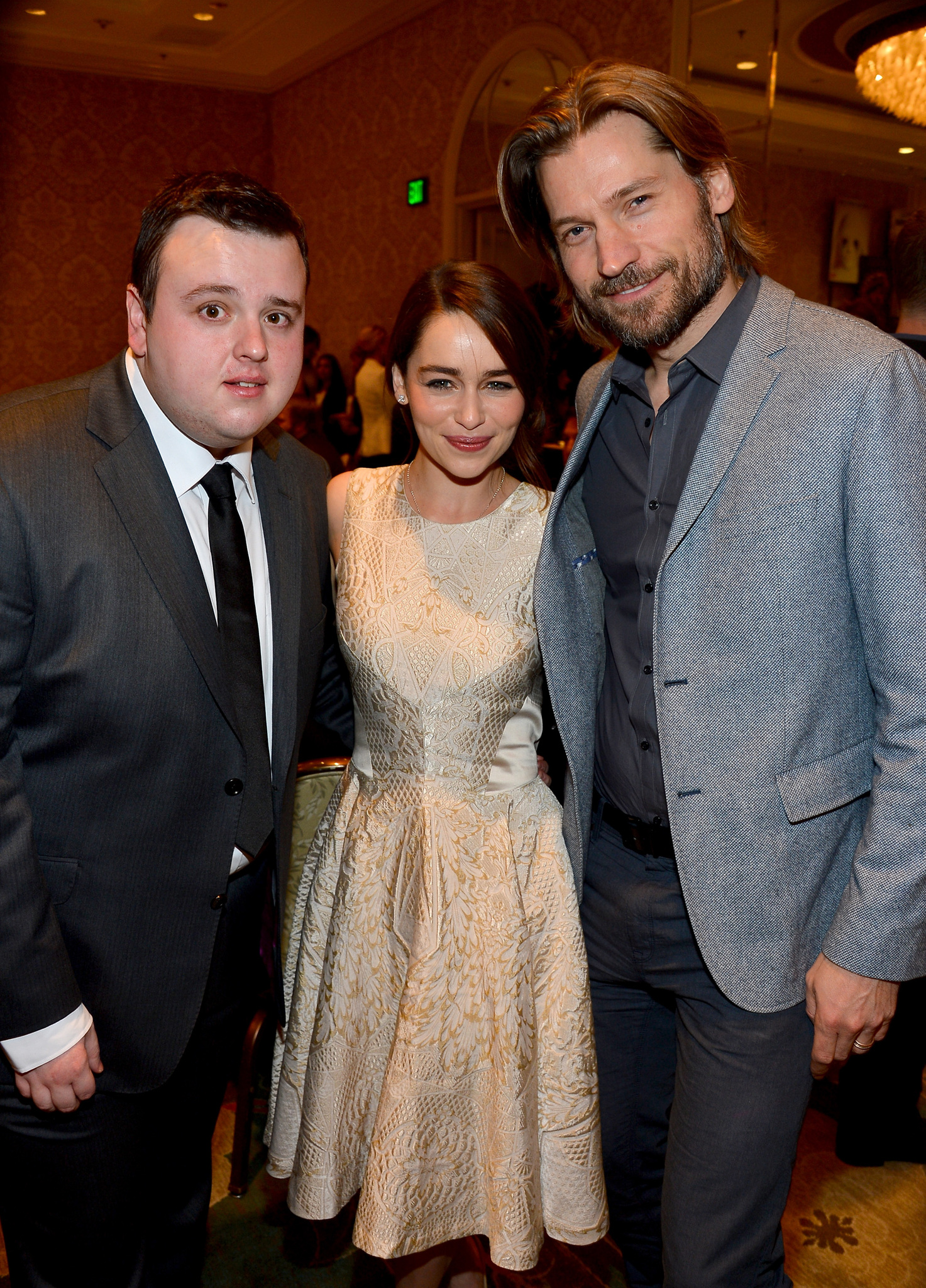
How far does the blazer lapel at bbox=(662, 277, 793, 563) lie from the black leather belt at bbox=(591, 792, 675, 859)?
451 mm

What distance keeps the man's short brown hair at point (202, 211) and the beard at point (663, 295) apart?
1.62 feet

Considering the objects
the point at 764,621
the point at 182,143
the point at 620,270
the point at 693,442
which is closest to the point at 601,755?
the point at 764,621

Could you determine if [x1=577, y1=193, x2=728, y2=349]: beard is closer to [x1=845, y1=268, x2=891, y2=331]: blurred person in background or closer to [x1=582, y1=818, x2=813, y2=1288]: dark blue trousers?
[x1=582, y1=818, x2=813, y2=1288]: dark blue trousers

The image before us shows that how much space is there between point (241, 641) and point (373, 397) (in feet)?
20.8

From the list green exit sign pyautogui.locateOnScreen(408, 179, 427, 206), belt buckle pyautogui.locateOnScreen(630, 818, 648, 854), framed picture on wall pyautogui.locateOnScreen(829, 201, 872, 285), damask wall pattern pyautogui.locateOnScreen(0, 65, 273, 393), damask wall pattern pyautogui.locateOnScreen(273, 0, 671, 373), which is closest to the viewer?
belt buckle pyautogui.locateOnScreen(630, 818, 648, 854)

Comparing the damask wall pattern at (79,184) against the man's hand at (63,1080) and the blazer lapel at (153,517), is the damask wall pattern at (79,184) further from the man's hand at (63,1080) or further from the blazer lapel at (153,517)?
the man's hand at (63,1080)

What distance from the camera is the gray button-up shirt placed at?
1550 millimetres

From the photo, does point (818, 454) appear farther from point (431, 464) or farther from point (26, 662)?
point (26, 662)

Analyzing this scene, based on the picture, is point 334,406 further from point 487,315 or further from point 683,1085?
point 683,1085

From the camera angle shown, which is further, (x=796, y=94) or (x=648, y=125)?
(x=796, y=94)

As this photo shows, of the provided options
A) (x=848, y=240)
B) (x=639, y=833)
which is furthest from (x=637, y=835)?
(x=848, y=240)

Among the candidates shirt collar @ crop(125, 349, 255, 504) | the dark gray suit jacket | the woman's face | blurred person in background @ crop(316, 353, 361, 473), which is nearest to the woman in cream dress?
the woman's face

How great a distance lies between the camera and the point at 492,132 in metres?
7.13

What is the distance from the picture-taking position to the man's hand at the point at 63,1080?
1.37 meters
